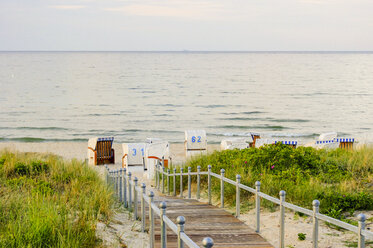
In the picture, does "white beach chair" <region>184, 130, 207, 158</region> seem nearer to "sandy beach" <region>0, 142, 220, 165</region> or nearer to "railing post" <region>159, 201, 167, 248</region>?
"sandy beach" <region>0, 142, 220, 165</region>

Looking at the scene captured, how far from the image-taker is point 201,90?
249ft

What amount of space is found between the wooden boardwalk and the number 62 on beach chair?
1588 cm

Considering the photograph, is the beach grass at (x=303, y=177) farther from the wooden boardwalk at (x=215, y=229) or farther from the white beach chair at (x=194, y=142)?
the white beach chair at (x=194, y=142)

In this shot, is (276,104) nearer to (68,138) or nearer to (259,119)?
(259,119)

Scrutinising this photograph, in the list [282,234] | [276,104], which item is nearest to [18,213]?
[282,234]

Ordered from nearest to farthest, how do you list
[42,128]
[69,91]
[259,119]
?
[42,128] → [259,119] → [69,91]

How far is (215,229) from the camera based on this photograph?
629 centimetres

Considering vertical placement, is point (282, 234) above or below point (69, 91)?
below

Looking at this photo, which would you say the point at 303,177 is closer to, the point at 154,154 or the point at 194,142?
the point at 154,154

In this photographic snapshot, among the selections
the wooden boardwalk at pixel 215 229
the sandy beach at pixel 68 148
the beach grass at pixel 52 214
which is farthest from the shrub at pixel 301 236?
the sandy beach at pixel 68 148

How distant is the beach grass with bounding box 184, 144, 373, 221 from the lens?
708cm

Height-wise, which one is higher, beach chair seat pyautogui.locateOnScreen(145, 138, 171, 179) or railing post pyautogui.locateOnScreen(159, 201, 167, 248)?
railing post pyautogui.locateOnScreen(159, 201, 167, 248)

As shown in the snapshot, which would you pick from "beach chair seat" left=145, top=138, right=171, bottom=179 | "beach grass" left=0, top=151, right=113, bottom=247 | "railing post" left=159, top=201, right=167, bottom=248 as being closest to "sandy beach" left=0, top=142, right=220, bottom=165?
"beach chair seat" left=145, top=138, right=171, bottom=179

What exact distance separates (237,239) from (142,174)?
13803mm
